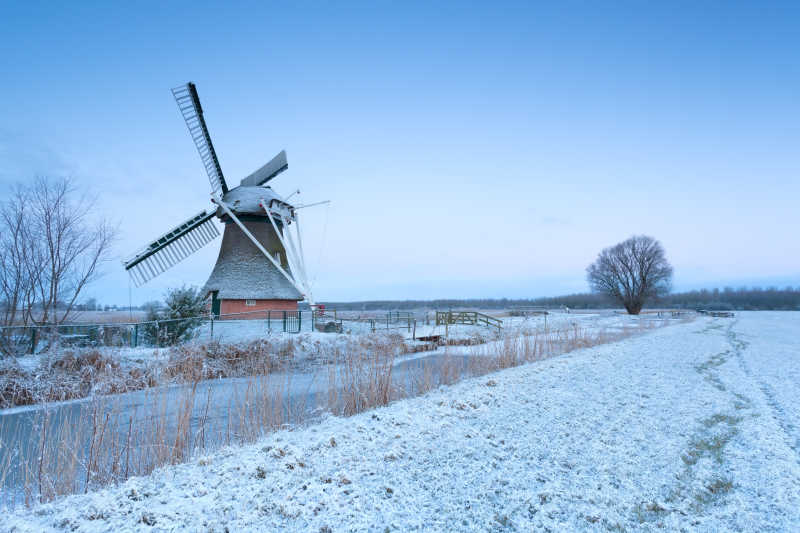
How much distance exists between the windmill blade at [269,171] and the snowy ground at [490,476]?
17.7 m

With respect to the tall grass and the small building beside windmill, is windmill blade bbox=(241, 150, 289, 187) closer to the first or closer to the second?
the small building beside windmill

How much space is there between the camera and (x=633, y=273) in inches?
2005

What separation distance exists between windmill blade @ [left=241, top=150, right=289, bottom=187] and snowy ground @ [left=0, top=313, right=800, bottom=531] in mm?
17671

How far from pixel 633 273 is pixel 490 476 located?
55.9 meters

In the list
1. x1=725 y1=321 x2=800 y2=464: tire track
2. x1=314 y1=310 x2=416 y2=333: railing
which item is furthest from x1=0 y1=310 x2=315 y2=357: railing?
x1=725 y1=321 x2=800 y2=464: tire track

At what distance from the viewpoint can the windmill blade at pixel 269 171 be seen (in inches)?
808

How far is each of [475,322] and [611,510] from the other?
2122 cm

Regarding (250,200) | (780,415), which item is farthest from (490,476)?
(250,200)

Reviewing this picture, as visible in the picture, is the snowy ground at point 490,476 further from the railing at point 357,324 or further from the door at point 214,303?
the door at point 214,303

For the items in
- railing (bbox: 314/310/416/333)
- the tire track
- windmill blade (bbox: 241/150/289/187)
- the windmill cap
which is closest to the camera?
the tire track

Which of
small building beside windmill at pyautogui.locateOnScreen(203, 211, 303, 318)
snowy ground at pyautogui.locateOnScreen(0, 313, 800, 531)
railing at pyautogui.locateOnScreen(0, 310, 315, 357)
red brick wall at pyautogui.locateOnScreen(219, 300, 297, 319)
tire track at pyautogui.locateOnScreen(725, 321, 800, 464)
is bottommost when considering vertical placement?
tire track at pyautogui.locateOnScreen(725, 321, 800, 464)

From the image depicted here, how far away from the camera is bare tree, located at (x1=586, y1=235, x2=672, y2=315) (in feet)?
162

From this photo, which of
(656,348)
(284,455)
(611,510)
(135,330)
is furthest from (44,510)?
(656,348)

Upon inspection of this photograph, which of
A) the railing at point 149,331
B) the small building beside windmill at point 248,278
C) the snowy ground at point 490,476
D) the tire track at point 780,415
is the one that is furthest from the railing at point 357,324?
the snowy ground at point 490,476
